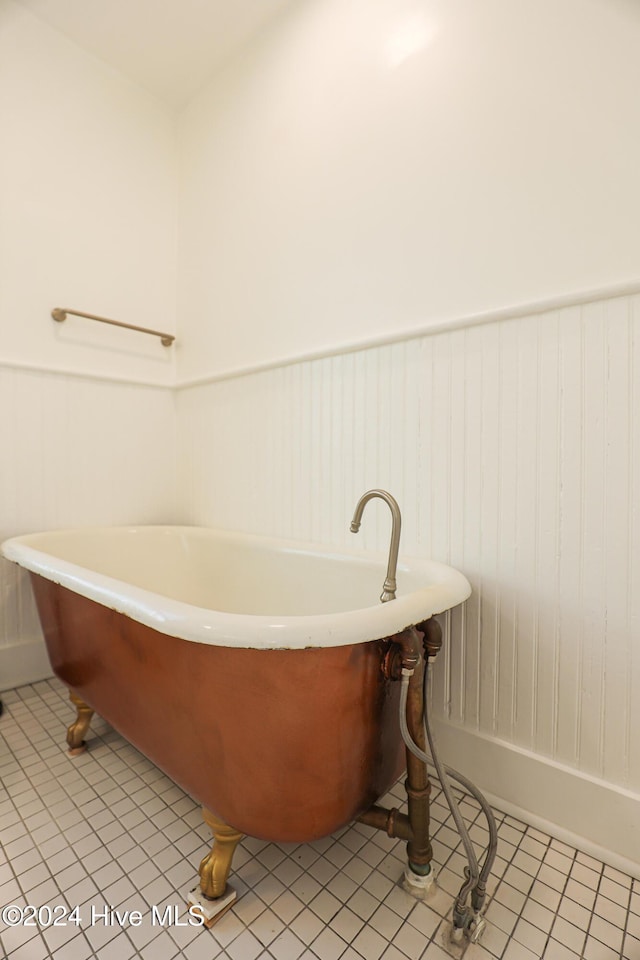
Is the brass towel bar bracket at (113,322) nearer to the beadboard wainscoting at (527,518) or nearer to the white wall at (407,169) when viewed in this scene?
the white wall at (407,169)

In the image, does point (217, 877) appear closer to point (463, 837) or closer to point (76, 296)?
point (463, 837)

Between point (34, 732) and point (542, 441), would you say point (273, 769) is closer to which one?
point (542, 441)

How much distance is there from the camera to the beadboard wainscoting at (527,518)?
99 cm

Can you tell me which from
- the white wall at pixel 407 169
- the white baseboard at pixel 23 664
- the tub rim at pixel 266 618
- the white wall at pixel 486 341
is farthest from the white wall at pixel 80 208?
the tub rim at pixel 266 618

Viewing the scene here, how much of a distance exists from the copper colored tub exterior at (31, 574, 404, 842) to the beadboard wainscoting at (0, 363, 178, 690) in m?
1.10

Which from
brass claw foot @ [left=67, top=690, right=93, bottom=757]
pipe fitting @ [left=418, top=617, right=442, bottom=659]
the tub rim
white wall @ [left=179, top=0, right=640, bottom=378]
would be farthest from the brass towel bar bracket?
pipe fitting @ [left=418, top=617, right=442, bottom=659]

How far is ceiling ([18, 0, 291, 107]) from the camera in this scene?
1.75 metres

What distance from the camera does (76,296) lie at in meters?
1.93

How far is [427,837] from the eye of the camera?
2.88 ft

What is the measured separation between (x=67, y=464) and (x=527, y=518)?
68.2 inches

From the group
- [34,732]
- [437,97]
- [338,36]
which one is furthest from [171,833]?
[338,36]

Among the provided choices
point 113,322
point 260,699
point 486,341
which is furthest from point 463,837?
point 113,322

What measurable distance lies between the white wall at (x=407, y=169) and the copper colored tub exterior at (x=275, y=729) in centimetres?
99

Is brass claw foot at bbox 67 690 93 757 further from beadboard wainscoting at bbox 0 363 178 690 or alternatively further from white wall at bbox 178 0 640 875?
white wall at bbox 178 0 640 875
